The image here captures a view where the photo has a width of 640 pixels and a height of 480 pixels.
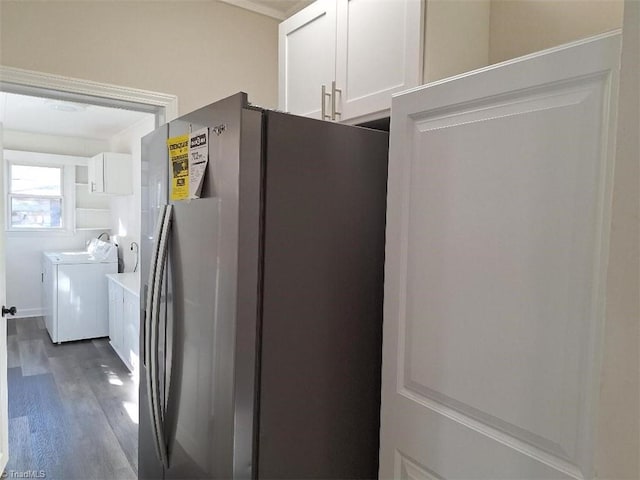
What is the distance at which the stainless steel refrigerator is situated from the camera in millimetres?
1043

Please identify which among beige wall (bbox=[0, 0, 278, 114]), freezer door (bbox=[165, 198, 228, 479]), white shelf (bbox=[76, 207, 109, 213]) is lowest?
freezer door (bbox=[165, 198, 228, 479])

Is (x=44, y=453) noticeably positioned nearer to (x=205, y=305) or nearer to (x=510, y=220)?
(x=205, y=305)

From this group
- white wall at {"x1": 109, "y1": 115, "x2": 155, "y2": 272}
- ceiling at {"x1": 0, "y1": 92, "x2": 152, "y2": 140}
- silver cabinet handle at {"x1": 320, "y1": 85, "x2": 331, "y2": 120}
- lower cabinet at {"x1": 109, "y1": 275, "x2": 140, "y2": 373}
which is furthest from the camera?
white wall at {"x1": 109, "y1": 115, "x2": 155, "y2": 272}

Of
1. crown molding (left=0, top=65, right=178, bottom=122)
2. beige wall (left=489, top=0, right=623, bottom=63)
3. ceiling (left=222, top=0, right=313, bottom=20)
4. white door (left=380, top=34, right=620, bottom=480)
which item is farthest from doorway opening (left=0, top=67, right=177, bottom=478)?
white door (left=380, top=34, right=620, bottom=480)

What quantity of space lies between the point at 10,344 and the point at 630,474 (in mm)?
5477

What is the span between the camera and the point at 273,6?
2400mm

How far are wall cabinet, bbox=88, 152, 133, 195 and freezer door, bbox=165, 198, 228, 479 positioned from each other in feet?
14.0

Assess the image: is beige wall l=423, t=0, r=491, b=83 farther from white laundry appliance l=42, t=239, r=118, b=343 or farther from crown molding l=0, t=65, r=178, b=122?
white laundry appliance l=42, t=239, r=118, b=343

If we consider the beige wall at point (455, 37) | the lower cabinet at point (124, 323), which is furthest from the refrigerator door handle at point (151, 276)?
the lower cabinet at point (124, 323)

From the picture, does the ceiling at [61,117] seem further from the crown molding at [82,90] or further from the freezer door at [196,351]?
the freezer door at [196,351]

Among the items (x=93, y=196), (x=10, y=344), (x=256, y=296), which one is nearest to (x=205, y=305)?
(x=256, y=296)

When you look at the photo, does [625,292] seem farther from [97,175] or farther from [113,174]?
[97,175]

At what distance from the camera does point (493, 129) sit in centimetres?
88

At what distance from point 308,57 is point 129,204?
4175 millimetres
